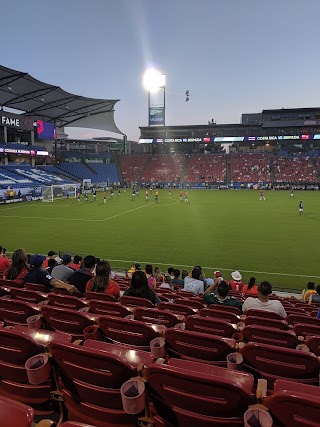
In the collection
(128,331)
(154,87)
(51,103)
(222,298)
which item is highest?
(154,87)

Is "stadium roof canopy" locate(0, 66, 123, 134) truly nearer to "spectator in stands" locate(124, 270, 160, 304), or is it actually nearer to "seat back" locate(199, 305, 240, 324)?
"spectator in stands" locate(124, 270, 160, 304)

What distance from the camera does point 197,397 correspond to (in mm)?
2277

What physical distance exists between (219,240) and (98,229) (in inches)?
387

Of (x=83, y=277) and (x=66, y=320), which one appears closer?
(x=66, y=320)

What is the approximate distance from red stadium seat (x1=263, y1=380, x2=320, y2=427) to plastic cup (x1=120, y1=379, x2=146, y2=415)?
87cm

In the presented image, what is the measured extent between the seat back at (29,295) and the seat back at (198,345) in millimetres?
3360

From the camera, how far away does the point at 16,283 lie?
24.7ft

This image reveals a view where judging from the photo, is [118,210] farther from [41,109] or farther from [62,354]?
[41,109]

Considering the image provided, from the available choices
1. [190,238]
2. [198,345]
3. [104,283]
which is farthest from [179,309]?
[190,238]

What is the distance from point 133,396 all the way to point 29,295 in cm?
445

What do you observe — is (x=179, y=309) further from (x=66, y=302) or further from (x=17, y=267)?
(x=17, y=267)

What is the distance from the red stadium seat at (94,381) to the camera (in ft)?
8.45

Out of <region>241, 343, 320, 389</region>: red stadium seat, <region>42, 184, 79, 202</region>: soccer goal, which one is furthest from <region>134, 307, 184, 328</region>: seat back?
<region>42, 184, 79, 202</region>: soccer goal

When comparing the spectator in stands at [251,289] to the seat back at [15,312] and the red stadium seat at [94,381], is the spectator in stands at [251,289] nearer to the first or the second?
the seat back at [15,312]
